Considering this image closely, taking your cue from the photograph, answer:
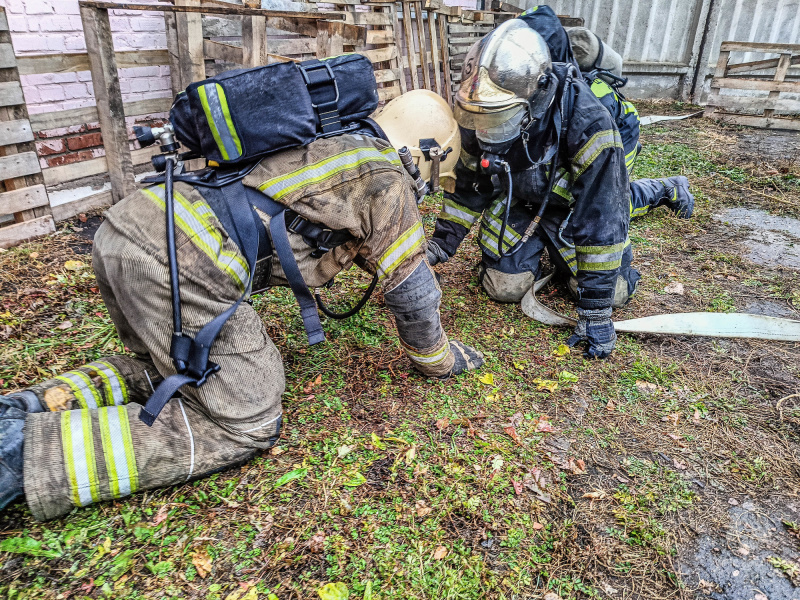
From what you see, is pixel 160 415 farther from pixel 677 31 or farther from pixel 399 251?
pixel 677 31

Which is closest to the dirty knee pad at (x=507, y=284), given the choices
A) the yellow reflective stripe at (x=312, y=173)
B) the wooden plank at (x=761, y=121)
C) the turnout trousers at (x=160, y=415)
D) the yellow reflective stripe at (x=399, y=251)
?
the yellow reflective stripe at (x=399, y=251)

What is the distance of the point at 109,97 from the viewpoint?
179 inches

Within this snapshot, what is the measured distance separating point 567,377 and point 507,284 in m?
0.95

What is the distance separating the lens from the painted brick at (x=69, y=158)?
5.06 meters

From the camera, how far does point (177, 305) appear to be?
1.99 m

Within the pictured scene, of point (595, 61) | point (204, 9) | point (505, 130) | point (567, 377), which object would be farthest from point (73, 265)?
point (595, 61)

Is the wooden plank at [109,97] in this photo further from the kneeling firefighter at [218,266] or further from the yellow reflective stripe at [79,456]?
the yellow reflective stripe at [79,456]

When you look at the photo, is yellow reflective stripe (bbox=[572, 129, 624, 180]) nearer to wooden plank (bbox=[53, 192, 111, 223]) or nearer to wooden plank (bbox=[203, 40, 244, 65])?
wooden plank (bbox=[203, 40, 244, 65])

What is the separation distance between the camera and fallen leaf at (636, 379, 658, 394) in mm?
3023

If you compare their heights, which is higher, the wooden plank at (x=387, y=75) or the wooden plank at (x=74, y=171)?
the wooden plank at (x=387, y=75)

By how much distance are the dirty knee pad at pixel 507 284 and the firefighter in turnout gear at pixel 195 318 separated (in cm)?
149

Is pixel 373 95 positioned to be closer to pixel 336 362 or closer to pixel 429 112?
pixel 429 112

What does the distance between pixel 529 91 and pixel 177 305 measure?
2.06m

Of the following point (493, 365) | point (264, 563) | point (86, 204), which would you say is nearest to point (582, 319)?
point (493, 365)
